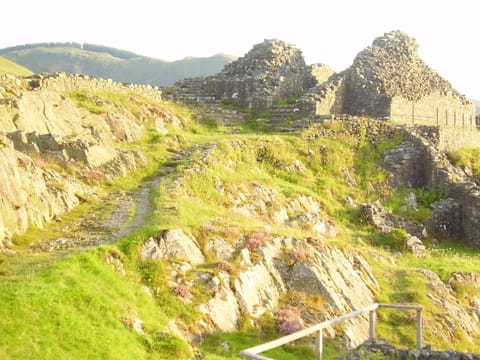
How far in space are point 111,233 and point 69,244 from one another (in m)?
1.48

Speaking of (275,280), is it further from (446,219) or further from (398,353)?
(446,219)

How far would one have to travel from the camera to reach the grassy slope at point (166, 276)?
12.6m

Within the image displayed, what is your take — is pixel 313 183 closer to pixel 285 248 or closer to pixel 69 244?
pixel 285 248

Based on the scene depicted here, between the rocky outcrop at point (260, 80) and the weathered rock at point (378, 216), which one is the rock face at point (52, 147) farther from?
the weathered rock at point (378, 216)

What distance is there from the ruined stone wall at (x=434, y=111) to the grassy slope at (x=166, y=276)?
34.4ft

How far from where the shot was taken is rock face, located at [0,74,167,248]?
61.4 ft

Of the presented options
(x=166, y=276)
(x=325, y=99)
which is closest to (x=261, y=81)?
(x=325, y=99)

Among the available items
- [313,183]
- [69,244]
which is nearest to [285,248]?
[69,244]

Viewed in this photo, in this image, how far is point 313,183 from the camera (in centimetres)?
3102

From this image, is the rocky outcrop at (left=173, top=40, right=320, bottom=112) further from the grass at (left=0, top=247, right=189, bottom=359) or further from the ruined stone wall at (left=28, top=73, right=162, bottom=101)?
the grass at (left=0, top=247, right=189, bottom=359)

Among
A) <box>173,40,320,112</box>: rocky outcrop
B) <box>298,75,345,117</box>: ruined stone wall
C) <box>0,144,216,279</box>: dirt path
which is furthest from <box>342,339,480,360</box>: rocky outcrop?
<box>173,40,320,112</box>: rocky outcrop

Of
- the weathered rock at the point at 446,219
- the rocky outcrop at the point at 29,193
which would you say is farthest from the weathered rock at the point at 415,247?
the rocky outcrop at the point at 29,193

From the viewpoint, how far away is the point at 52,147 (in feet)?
80.3

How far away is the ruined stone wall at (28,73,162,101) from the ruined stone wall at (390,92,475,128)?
61.2 feet
